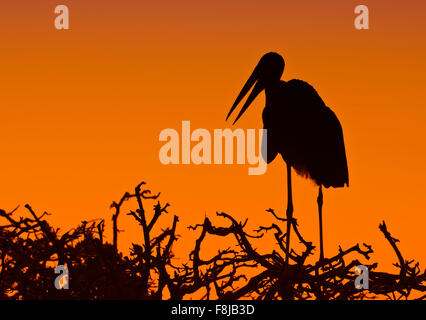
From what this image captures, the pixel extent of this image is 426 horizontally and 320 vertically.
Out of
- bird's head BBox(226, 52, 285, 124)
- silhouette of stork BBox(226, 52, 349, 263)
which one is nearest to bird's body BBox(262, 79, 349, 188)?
silhouette of stork BBox(226, 52, 349, 263)

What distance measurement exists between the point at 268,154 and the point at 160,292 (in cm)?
579

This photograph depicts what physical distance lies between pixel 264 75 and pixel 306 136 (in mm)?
1475

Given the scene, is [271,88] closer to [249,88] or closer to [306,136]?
[249,88]

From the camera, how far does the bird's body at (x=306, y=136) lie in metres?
12.6

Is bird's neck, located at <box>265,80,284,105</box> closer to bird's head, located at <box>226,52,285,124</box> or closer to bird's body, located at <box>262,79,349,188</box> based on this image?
bird's head, located at <box>226,52,285,124</box>

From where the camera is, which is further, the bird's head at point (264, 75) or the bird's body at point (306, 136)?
the bird's head at point (264, 75)

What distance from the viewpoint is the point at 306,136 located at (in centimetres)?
1263

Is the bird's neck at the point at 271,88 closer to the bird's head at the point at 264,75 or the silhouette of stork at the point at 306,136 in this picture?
the bird's head at the point at 264,75

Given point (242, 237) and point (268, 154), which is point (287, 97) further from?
point (242, 237)

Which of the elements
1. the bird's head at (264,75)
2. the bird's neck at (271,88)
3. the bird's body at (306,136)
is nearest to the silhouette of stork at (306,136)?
the bird's body at (306,136)

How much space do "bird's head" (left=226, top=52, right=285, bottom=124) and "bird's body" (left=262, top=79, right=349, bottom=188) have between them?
0.76m

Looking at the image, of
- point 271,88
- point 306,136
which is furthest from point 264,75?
point 306,136

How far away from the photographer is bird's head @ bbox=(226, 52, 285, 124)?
44.2 feet

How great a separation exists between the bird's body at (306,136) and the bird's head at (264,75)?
76 centimetres
